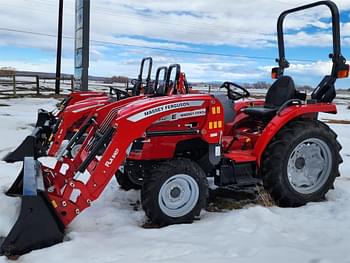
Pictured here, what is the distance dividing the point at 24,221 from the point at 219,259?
1429 millimetres

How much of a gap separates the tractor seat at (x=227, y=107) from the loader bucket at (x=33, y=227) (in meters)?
2.04

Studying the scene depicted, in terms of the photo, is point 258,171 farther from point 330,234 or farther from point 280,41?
point 280,41

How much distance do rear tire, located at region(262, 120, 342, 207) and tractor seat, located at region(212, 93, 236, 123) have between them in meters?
0.64

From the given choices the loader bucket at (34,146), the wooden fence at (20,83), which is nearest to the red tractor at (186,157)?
the loader bucket at (34,146)

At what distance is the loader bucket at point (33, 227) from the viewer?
10.6 ft

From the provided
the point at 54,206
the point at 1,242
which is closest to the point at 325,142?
the point at 54,206

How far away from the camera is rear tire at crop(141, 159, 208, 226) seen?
12.9ft

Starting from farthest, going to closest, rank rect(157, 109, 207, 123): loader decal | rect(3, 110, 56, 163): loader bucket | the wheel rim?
rect(3, 110, 56, 163): loader bucket < the wheel rim < rect(157, 109, 207, 123): loader decal

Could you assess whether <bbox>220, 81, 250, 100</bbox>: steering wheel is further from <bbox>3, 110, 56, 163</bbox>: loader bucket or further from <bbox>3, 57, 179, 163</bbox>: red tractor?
<bbox>3, 110, 56, 163</bbox>: loader bucket

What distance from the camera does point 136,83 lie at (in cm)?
974

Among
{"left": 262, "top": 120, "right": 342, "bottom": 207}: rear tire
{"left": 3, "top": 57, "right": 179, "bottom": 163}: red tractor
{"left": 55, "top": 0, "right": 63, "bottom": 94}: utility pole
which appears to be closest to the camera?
{"left": 262, "top": 120, "right": 342, "bottom": 207}: rear tire

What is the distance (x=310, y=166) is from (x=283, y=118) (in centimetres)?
70

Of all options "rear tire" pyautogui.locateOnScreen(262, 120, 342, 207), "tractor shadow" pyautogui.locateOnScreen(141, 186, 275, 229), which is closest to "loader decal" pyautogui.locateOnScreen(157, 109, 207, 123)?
"rear tire" pyautogui.locateOnScreen(262, 120, 342, 207)

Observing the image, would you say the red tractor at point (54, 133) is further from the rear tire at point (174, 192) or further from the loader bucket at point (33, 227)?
the loader bucket at point (33, 227)
